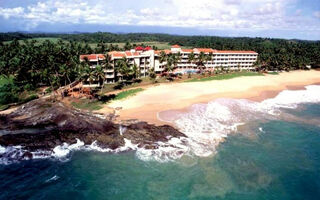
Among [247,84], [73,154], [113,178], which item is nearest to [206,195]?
[113,178]

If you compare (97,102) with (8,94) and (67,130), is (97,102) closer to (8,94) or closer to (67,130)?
(67,130)

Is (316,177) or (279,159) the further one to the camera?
(279,159)

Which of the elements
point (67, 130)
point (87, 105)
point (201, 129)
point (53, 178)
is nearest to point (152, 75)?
point (87, 105)

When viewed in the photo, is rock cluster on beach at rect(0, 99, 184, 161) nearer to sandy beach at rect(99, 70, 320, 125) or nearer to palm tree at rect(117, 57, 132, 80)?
sandy beach at rect(99, 70, 320, 125)

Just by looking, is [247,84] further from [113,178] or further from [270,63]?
[113,178]

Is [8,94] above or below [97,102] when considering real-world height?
above
